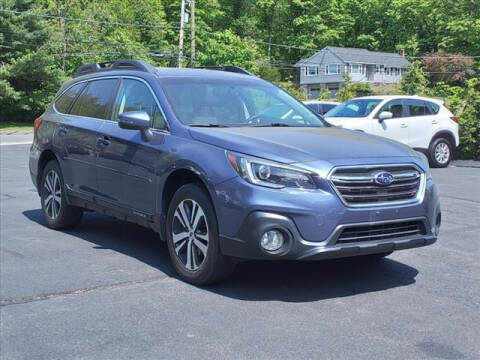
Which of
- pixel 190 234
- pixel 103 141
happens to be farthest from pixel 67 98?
pixel 190 234

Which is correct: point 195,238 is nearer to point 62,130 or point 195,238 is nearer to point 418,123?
point 62,130

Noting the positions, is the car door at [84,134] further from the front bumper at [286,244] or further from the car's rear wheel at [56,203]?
the front bumper at [286,244]

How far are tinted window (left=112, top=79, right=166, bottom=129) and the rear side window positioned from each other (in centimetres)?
1067

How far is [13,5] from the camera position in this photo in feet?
144

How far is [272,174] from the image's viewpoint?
4551 mm

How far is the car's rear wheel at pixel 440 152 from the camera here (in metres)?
15.7

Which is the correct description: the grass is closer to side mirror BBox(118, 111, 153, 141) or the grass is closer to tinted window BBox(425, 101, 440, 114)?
tinted window BBox(425, 101, 440, 114)

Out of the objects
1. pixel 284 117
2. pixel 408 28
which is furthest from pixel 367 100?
pixel 408 28

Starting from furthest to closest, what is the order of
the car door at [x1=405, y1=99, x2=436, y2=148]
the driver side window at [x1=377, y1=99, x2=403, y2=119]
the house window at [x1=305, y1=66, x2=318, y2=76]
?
the house window at [x1=305, y1=66, x2=318, y2=76], the car door at [x1=405, y1=99, x2=436, y2=148], the driver side window at [x1=377, y1=99, x2=403, y2=119]

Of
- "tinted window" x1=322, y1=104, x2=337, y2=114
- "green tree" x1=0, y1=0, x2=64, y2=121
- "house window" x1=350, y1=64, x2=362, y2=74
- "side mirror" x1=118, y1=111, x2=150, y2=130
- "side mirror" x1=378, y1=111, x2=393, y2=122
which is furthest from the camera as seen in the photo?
"house window" x1=350, y1=64, x2=362, y2=74

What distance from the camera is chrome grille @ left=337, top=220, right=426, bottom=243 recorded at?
4.59 meters

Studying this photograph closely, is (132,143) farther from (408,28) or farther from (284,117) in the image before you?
(408,28)

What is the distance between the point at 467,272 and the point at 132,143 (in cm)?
320

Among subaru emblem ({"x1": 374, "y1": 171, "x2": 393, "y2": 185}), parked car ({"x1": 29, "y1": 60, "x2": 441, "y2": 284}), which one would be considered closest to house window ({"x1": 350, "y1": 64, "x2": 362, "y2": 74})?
parked car ({"x1": 29, "y1": 60, "x2": 441, "y2": 284})
